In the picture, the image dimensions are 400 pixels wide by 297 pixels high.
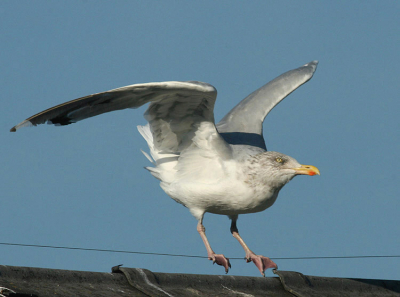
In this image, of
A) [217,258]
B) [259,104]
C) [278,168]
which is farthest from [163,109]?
[259,104]

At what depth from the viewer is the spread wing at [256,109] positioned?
9.37m

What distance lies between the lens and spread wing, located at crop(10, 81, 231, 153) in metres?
6.86

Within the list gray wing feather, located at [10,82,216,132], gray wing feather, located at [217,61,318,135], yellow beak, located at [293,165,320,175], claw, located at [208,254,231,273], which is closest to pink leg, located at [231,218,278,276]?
claw, located at [208,254,231,273]

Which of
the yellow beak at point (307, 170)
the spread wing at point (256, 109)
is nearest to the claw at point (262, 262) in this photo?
the yellow beak at point (307, 170)

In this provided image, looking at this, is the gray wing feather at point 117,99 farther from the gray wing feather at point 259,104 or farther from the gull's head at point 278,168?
the gray wing feather at point 259,104

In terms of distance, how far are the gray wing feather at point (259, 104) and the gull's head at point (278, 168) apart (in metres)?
1.45

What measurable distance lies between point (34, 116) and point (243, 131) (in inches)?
155

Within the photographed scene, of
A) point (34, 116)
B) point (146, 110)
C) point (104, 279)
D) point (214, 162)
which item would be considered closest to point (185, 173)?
point (214, 162)

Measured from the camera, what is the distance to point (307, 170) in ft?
26.2

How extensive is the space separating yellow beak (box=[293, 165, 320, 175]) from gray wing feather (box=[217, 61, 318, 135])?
1.58 meters

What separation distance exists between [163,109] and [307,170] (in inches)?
76.0

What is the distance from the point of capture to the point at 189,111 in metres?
7.89

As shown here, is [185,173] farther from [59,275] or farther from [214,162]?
[59,275]

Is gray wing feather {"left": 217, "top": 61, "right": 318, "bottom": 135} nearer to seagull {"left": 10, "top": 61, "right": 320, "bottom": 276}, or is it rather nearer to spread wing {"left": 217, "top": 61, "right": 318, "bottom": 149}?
spread wing {"left": 217, "top": 61, "right": 318, "bottom": 149}
